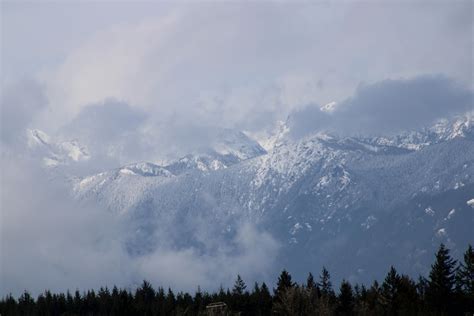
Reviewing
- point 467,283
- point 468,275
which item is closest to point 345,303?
point 467,283

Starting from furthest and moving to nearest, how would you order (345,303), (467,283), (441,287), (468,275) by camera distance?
(345,303) → (441,287) → (467,283) → (468,275)

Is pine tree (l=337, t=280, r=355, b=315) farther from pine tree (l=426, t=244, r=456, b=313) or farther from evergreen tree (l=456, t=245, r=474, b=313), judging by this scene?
evergreen tree (l=456, t=245, r=474, b=313)

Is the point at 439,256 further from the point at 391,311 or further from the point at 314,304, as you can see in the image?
the point at 314,304

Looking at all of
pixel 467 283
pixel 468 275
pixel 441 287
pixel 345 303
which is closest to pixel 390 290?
pixel 441 287

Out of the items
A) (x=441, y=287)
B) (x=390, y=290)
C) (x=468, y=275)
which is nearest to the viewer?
(x=468, y=275)

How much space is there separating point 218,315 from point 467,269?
44117mm

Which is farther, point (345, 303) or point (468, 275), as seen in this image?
point (345, 303)

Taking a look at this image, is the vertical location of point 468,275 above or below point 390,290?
below

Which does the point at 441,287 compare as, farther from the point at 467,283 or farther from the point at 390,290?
the point at 390,290

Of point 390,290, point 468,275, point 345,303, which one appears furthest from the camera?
point 345,303

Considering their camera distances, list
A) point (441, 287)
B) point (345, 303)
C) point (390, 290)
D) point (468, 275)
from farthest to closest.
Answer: point (345, 303)
point (390, 290)
point (441, 287)
point (468, 275)

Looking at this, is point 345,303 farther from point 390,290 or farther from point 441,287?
point 441,287

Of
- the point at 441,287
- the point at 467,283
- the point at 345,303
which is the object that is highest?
the point at 345,303

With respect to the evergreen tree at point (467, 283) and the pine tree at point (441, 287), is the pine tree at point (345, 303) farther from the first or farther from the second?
the evergreen tree at point (467, 283)
